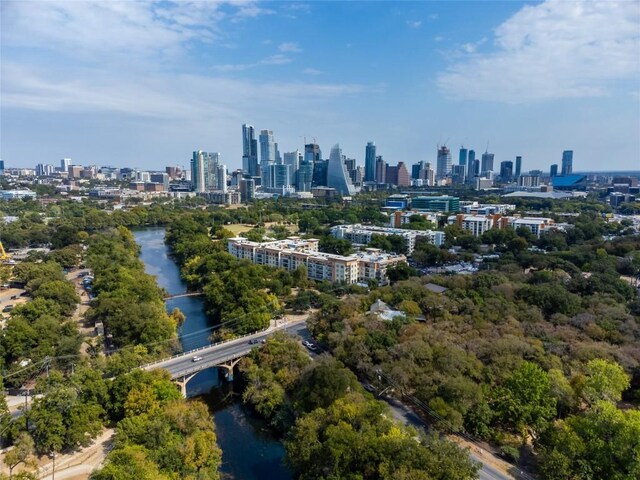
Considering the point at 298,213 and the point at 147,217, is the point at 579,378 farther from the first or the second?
the point at 147,217

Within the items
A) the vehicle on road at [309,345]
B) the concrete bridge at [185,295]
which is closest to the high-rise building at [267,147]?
the concrete bridge at [185,295]

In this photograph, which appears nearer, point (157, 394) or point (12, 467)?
point (12, 467)

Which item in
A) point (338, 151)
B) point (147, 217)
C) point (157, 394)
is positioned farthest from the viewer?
point (338, 151)

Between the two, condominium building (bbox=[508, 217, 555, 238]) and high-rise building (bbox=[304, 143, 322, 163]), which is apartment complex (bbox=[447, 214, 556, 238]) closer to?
condominium building (bbox=[508, 217, 555, 238])

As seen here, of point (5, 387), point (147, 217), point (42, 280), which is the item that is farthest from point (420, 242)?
point (147, 217)

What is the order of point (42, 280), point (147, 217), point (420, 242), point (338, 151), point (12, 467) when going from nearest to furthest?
point (12, 467) < point (42, 280) < point (420, 242) < point (147, 217) < point (338, 151)

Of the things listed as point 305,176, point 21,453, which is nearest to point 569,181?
point 305,176

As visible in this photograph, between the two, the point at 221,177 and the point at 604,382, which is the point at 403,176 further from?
the point at 604,382
